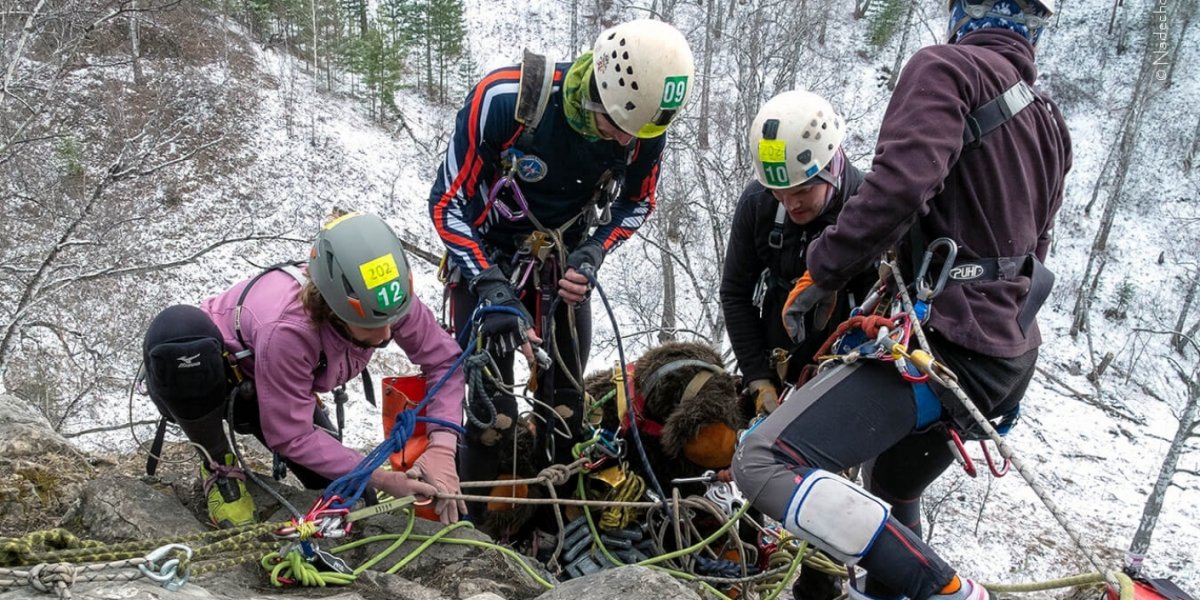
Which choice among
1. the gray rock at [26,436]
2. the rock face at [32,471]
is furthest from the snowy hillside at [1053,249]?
the rock face at [32,471]

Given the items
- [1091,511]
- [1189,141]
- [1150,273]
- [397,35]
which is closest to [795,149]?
[1091,511]

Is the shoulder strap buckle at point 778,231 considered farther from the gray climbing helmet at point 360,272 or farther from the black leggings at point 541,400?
the gray climbing helmet at point 360,272

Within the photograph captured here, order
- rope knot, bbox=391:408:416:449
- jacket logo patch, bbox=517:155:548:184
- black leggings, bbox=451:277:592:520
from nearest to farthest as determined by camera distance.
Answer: rope knot, bbox=391:408:416:449
jacket logo patch, bbox=517:155:548:184
black leggings, bbox=451:277:592:520

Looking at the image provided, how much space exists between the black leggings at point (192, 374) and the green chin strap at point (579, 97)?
1.43m

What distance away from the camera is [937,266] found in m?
2.04

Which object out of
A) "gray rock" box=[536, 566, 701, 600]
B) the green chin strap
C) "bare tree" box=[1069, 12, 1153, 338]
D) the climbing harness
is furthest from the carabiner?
"bare tree" box=[1069, 12, 1153, 338]

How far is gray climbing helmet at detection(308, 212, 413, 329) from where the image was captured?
2.23 m

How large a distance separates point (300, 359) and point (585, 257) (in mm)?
1171

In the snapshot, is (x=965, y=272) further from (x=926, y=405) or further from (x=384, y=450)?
(x=384, y=450)

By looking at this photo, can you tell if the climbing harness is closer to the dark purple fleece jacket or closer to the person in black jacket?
the dark purple fleece jacket

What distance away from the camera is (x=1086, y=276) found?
61.4ft

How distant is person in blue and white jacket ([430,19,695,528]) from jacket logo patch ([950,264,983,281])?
47.3 inches

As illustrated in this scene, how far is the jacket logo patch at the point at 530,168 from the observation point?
9.30 ft

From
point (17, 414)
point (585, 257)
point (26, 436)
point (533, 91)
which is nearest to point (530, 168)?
point (533, 91)
